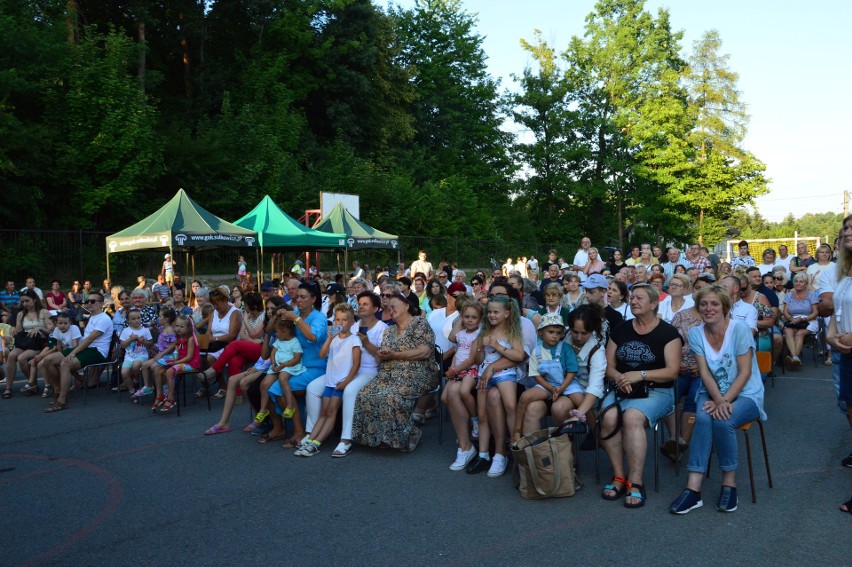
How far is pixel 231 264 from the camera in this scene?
23.7 m

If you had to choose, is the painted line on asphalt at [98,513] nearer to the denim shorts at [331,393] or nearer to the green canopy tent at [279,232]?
the denim shorts at [331,393]

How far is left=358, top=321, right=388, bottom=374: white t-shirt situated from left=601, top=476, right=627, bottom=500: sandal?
8.32 feet

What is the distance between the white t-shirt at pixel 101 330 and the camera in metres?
9.35

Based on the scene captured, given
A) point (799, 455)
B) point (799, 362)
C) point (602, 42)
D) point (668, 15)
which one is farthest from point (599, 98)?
point (799, 455)

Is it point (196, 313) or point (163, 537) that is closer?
point (163, 537)

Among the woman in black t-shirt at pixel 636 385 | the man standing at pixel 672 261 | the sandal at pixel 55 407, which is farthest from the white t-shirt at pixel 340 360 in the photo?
the man standing at pixel 672 261

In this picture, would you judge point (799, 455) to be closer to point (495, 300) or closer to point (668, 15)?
point (495, 300)

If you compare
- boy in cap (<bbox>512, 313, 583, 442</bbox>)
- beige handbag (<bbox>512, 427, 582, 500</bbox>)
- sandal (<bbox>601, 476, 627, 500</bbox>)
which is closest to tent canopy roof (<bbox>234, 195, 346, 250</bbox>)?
boy in cap (<bbox>512, 313, 583, 442</bbox>)

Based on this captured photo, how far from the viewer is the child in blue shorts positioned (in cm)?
637

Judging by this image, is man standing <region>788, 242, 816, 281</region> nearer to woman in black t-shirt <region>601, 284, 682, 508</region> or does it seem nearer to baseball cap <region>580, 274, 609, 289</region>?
baseball cap <region>580, 274, 609, 289</region>

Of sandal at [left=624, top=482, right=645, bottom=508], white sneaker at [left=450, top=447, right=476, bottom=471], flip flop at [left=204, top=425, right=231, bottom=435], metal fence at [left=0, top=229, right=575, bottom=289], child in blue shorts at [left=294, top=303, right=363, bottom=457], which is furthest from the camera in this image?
metal fence at [left=0, top=229, right=575, bottom=289]

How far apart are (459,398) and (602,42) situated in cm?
4202

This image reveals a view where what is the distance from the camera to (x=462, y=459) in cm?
574

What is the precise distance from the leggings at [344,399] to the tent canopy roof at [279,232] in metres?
10.1
